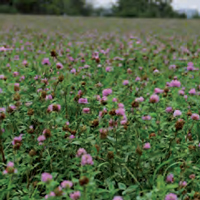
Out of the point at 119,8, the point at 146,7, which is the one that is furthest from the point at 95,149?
the point at 119,8

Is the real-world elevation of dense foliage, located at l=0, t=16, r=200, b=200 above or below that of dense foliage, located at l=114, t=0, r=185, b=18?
below

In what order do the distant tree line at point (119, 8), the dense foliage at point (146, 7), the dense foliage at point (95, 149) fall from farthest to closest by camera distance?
the dense foliage at point (146, 7) < the distant tree line at point (119, 8) < the dense foliage at point (95, 149)

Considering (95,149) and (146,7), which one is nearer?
(95,149)

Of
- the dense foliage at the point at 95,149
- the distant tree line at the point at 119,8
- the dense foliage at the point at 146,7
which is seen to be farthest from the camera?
the dense foliage at the point at 146,7

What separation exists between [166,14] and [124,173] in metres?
44.7

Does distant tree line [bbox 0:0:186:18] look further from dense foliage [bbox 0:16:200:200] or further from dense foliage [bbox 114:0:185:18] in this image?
dense foliage [bbox 0:16:200:200]

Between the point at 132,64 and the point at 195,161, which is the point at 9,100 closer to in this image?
the point at 195,161

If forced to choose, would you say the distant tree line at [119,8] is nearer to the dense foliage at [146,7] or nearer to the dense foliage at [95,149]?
the dense foliage at [146,7]

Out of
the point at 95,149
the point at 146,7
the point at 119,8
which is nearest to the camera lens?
the point at 95,149

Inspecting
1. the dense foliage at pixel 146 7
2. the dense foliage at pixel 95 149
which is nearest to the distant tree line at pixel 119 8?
the dense foliage at pixel 146 7

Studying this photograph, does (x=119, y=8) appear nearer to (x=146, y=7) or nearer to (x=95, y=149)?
(x=146, y=7)

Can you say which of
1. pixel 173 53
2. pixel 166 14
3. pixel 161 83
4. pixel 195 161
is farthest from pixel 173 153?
pixel 166 14

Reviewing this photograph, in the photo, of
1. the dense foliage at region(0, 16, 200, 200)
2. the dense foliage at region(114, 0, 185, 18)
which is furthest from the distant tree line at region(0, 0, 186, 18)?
the dense foliage at region(0, 16, 200, 200)

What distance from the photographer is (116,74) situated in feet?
11.5
